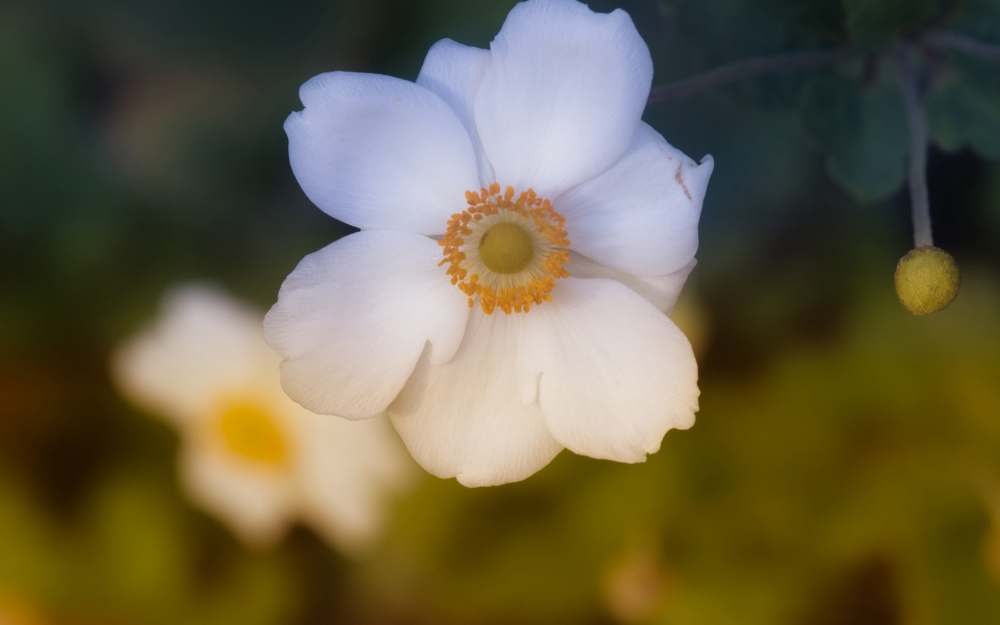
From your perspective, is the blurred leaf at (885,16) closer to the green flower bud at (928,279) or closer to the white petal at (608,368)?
the green flower bud at (928,279)

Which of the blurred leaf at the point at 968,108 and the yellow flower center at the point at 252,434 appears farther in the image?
the yellow flower center at the point at 252,434

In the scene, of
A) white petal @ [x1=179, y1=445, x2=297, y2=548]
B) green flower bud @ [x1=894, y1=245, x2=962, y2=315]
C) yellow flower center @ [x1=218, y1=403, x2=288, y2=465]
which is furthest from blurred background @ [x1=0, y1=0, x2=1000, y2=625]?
green flower bud @ [x1=894, y1=245, x2=962, y2=315]

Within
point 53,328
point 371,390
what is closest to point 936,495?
point 371,390

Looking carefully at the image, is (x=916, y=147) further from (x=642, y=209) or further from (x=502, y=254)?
(x=502, y=254)

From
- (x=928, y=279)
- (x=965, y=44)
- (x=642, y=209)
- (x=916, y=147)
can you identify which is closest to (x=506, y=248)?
(x=642, y=209)

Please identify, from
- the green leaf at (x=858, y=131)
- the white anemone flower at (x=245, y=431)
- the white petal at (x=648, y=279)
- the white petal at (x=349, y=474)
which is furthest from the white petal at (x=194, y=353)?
the green leaf at (x=858, y=131)

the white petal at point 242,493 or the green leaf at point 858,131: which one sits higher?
the green leaf at point 858,131

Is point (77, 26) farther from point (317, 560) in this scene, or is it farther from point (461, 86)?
point (317, 560)
